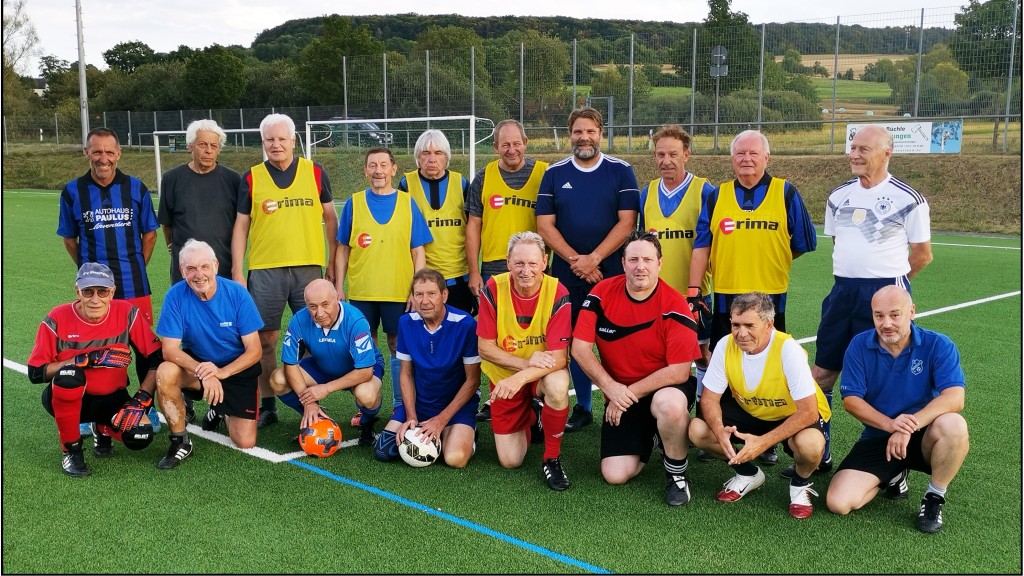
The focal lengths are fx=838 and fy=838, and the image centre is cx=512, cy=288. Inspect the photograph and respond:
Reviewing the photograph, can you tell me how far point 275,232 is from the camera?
550 cm

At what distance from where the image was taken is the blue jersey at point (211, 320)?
4824mm

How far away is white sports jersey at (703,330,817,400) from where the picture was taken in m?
3.96

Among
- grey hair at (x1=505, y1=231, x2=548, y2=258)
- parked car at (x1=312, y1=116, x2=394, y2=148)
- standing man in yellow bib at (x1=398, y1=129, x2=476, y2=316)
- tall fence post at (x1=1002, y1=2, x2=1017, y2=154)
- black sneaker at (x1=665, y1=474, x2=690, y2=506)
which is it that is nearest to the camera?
black sneaker at (x1=665, y1=474, x2=690, y2=506)

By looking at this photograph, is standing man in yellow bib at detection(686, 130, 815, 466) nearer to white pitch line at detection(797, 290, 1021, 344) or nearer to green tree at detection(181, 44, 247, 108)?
white pitch line at detection(797, 290, 1021, 344)

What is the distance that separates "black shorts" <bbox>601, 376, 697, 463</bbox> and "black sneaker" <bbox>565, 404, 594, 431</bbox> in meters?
0.83

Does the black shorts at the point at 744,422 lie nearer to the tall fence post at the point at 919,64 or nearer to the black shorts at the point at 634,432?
the black shorts at the point at 634,432

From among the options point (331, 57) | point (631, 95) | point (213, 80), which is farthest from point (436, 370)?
point (213, 80)

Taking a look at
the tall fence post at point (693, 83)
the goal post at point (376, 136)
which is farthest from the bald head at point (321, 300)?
the tall fence post at point (693, 83)

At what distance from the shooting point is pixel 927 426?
3930 millimetres

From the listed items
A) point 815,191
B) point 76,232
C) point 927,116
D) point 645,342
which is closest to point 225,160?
point 815,191

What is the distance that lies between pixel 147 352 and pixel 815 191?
17.9m

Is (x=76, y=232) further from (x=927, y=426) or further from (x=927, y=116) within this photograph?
(x=927, y=116)

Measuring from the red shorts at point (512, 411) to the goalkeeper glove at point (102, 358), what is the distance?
211 centimetres

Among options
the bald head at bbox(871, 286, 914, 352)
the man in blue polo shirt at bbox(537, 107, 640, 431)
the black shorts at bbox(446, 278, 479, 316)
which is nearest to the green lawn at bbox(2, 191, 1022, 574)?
the bald head at bbox(871, 286, 914, 352)
